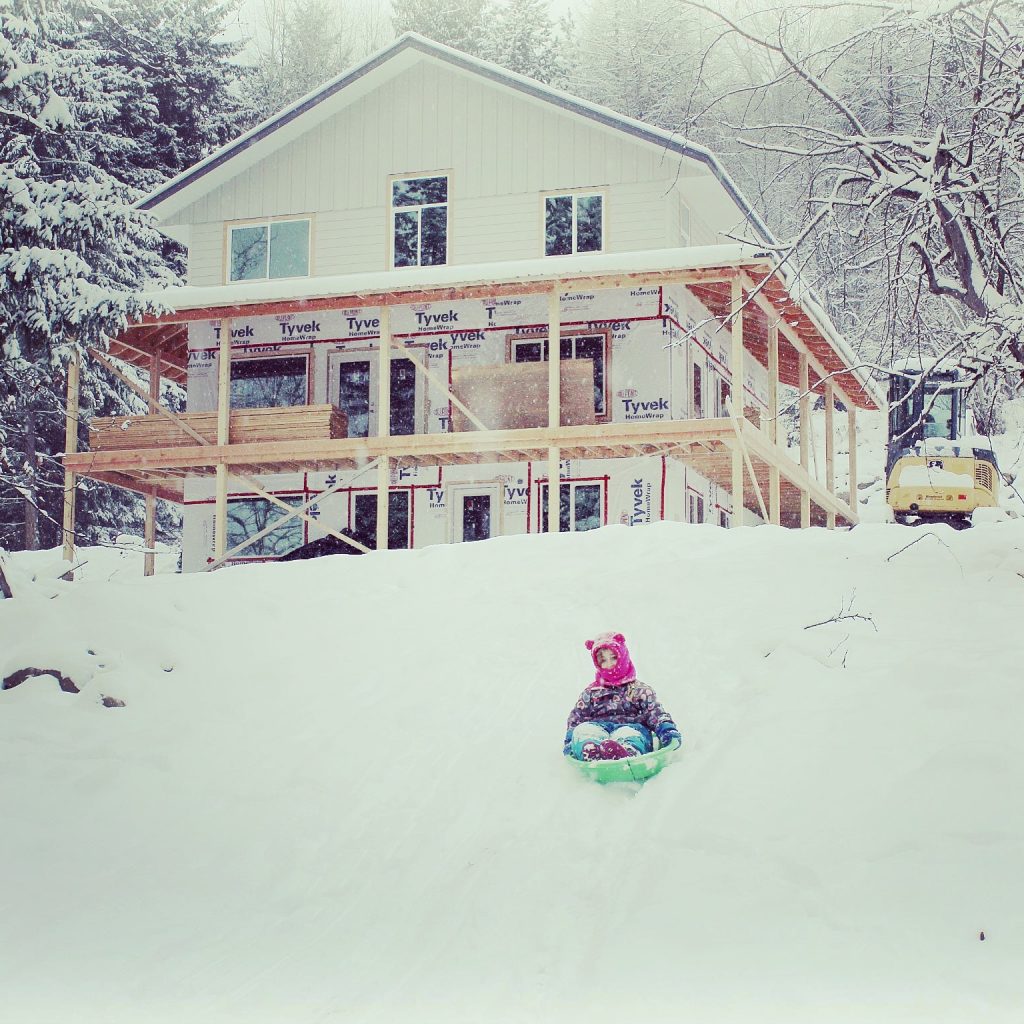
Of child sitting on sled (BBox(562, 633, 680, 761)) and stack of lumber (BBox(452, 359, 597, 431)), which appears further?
stack of lumber (BBox(452, 359, 597, 431))

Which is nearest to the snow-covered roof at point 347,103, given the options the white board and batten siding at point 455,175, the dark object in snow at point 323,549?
the white board and batten siding at point 455,175

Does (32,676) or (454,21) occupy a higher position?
(454,21)

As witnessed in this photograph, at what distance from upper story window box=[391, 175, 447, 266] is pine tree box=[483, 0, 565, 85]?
19865mm

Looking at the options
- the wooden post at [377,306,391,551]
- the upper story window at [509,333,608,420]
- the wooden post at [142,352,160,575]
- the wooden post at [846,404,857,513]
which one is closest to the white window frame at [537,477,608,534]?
the upper story window at [509,333,608,420]

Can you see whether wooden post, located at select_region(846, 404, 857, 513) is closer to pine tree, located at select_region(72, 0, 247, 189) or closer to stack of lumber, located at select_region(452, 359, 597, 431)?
stack of lumber, located at select_region(452, 359, 597, 431)

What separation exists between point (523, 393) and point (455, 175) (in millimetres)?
4960

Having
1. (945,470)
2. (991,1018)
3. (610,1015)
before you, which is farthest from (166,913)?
(945,470)

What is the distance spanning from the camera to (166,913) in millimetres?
7977

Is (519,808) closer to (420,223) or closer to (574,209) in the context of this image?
(574,209)

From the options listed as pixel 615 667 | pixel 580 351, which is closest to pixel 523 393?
pixel 580 351

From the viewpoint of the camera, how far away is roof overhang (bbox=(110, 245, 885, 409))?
20.4 m

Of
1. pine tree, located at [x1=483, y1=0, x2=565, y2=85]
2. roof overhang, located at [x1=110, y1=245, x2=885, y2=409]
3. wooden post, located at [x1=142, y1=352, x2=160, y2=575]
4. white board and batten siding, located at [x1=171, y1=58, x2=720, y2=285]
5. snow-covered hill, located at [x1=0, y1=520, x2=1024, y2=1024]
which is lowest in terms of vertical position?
snow-covered hill, located at [x1=0, y1=520, x2=1024, y2=1024]

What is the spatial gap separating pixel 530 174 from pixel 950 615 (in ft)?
50.5

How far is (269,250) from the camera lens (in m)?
26.0
